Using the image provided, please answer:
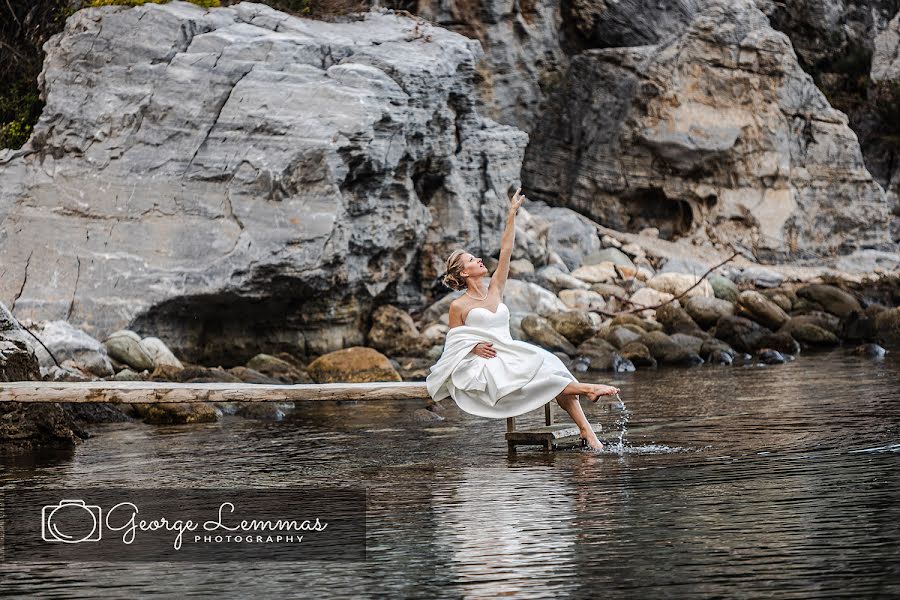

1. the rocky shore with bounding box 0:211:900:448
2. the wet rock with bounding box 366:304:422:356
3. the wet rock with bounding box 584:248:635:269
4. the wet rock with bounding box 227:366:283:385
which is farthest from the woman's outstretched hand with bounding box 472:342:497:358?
the wet rock with bounding box 584:248:635:269

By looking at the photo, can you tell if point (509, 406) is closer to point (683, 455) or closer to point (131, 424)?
point (683, 455)

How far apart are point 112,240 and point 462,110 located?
24.3ft

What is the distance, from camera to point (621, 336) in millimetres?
19344

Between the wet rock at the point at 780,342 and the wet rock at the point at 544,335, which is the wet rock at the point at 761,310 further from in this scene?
the wet rock at the point at 544,335

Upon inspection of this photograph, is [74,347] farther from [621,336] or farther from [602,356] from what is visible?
[621,336]

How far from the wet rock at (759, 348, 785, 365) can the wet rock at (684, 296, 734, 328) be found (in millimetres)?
2750

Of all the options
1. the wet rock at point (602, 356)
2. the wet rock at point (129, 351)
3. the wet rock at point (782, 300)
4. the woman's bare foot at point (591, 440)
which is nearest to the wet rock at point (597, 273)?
the wet rock at point (782, 300)

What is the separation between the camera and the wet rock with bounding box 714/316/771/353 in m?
19.2

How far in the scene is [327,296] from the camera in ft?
60.4

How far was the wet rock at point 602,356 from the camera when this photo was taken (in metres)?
17.8

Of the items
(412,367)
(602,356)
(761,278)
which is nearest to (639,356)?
(602,356)

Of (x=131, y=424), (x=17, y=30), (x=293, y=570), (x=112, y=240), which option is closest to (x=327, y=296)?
(x=112, y=240)

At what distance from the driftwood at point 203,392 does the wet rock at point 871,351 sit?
10.4m

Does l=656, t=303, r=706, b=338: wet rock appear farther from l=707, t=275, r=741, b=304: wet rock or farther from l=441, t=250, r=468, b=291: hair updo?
l=441, t=250, r=468, b=291: hair updo
